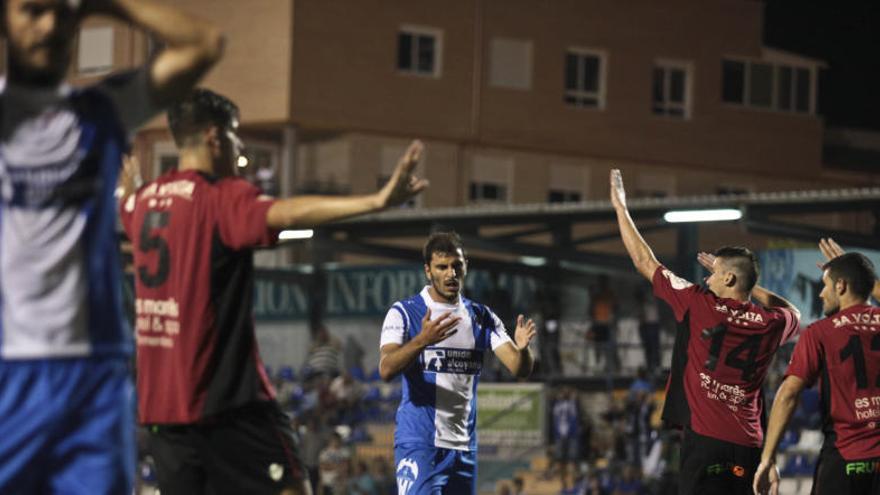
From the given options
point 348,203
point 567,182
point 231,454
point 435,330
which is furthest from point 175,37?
point 567,182

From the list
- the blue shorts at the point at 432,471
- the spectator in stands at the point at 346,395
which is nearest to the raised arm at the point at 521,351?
the blue shorts at the point at 432,471

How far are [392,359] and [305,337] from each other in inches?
1027

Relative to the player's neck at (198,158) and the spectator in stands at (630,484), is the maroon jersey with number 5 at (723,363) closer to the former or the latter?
the player's neck at (198,158)

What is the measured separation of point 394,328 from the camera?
34.7 ft

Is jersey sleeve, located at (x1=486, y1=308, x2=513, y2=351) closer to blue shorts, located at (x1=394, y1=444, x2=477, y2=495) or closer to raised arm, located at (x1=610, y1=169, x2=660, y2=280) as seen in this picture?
blue shorts, located at (x1=394, y1=444, x2=477, y2=495)

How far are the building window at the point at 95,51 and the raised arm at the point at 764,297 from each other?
4094cm

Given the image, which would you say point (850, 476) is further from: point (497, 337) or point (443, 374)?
point (443, 374)

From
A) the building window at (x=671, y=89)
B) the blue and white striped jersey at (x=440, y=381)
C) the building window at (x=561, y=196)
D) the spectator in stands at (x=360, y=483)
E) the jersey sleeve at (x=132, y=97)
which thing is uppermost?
the building window at (x=671, y=89)

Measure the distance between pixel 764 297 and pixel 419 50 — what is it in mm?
39941

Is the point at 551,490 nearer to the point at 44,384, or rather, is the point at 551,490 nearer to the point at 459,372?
the point at 459,372

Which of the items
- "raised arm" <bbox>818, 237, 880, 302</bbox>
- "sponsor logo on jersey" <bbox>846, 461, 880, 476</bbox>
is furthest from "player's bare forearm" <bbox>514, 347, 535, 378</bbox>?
"sponsor logo on jersey" <bbox>846, 461, 880, 476</bbox>

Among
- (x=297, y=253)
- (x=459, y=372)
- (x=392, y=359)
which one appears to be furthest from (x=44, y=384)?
(x=297, y=253)

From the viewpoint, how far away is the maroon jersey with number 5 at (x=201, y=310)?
6859 mm

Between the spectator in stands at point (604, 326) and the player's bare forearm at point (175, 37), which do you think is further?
the spectator in stands at point (604, 326)
